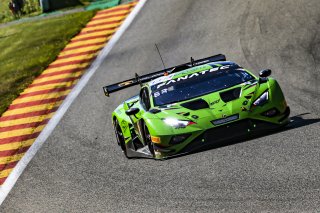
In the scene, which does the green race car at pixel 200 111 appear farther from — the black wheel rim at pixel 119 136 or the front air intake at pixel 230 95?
the black wheel rim at pixel 119 136

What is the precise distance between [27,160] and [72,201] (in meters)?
3.76

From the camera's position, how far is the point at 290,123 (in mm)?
12688

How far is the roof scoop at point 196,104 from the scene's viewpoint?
38.3ft

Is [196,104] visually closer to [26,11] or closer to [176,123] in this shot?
[176,123]

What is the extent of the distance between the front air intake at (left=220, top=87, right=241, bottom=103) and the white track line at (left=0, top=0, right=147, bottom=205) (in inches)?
186

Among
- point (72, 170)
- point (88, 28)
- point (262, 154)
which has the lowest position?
point (88, 28)

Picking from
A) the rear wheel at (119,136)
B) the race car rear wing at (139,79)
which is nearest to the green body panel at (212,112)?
the rear wheel at (119,136)

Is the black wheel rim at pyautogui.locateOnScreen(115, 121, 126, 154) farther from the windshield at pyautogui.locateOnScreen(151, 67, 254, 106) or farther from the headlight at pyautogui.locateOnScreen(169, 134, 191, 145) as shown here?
the headlight at pyautogui.locateOnScreen(169, 134, 191, 145)

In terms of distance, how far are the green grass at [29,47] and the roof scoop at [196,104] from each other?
A: 955 centimetres

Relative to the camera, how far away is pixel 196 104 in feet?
38.7

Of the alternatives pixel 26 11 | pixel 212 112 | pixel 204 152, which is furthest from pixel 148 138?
pixel 26 11

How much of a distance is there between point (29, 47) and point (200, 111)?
617 inches

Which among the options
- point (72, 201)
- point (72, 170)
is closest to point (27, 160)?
point (72, 170)

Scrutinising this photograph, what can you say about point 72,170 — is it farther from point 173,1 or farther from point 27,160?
point 173,1
